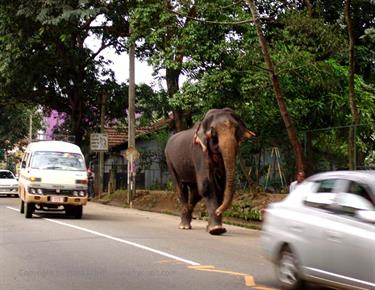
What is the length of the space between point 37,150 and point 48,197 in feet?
6.03

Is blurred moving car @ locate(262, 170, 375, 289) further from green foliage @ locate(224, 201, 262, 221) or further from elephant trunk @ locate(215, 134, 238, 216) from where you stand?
green foliage @ locate(224, 201, 262, 221)

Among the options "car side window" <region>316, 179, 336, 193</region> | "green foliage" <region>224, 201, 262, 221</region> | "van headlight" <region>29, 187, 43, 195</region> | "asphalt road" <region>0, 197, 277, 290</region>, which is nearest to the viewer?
"car side window" <region>316, 179, 336, 193</region>

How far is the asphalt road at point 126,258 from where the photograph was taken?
8859mm

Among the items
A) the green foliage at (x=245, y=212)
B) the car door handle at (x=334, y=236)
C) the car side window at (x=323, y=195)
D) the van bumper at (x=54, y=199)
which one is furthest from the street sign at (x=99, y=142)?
the car door handle at (x=334, y=236)

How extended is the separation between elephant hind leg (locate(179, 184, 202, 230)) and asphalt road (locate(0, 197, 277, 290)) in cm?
30

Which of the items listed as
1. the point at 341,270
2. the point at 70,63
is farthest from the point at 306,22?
the point at 70,63

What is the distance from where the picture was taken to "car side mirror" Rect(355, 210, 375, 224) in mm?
6609

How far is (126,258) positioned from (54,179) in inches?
328

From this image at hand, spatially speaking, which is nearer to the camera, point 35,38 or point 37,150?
point 37,150

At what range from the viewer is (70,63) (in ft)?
107

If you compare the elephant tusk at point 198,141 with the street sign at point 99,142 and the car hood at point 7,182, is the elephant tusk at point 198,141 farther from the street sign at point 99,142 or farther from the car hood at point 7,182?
the car hood at point 7,182

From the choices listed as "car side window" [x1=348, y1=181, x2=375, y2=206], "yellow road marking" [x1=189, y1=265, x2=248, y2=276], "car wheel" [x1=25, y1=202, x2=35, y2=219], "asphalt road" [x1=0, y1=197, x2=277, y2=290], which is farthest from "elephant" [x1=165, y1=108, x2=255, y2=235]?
"car side window" [x1=348, y1=181, x2=375, y2=206]

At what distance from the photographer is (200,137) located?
1569cm

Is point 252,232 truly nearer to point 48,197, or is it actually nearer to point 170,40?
point 48,197
